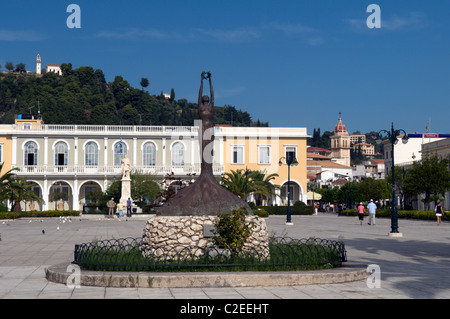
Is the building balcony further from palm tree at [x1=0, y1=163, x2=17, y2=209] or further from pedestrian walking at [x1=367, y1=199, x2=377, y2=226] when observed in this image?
pedestrian walking at [x1=367, y1=199, x2=377, y2=226]

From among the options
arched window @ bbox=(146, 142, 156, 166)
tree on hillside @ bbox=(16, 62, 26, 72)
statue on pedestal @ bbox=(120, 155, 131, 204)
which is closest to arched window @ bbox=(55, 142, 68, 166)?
arched window @ bbox=(146, 142, 156, 166)

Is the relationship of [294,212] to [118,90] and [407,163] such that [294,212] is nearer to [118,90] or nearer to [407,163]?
[407,163]

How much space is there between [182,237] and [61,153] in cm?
5292

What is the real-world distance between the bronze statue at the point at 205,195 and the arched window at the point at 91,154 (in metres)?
51.0

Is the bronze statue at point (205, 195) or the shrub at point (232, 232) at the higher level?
the bronze statue at point (205, 195)

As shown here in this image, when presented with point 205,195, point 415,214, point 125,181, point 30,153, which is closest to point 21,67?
point 30,153

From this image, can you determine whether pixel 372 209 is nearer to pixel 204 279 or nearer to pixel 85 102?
pixel 204 279

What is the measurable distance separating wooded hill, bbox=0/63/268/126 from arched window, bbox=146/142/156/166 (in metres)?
47.8

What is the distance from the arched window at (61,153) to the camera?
62.0m

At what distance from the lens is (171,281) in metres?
9.88

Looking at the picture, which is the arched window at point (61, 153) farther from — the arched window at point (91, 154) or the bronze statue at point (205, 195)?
the bronze statue at point (205, 195)

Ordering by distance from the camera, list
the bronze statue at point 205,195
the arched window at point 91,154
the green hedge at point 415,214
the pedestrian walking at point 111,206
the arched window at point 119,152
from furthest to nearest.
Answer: the arched window at point 119,152, the arched window at point 91,154, the pedestrian walking at point 111,206, the green hedge at point 415,214, the bronze statue at point 205,195
